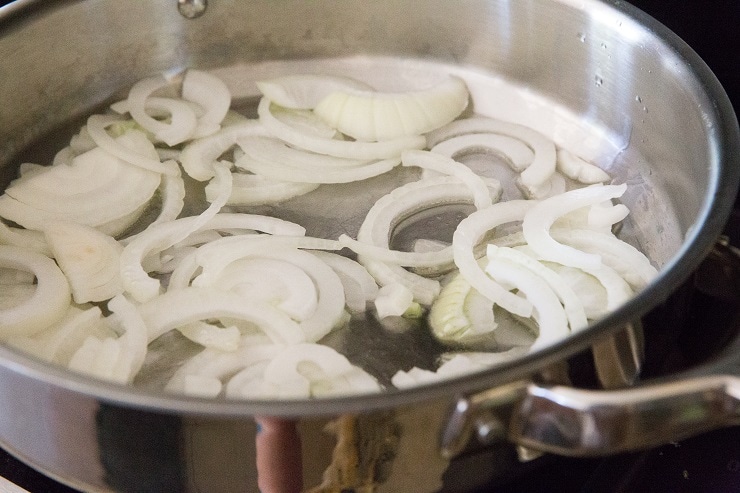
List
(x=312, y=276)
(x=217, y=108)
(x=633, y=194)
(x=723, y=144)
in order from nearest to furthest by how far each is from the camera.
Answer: (x=723, y=144) → (x=312, y=276) → (x=633, y=194) → (x=217, y=108)

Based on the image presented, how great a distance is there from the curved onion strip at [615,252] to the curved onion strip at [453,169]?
0.36 feet

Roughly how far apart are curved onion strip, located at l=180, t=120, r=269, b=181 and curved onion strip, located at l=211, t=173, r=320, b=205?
1.2 inches

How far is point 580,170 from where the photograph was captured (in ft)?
3.76

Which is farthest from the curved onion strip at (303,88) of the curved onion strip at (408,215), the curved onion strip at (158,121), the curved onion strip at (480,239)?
the curved onion strip at (480,239)

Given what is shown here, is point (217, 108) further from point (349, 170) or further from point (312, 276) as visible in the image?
point (312, 276)

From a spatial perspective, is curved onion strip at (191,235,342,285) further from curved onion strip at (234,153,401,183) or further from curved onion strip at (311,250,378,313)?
curved onion strip at (234,153,401,183)

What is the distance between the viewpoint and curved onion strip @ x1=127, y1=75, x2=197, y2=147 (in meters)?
1.18

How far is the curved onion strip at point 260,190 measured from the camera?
1.11 m

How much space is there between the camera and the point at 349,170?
113 cm

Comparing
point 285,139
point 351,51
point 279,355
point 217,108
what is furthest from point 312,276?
point 351,51

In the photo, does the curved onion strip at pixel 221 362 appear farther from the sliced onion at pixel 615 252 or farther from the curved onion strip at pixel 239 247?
the sliced onion at pixel 615 252

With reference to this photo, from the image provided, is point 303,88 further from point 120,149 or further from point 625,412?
Answer: point 625,412

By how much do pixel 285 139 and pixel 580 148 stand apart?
0.42m

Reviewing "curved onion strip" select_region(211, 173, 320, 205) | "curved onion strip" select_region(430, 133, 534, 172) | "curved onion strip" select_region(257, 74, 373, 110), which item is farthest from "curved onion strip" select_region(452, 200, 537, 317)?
"curved onion strip" select_region(257, 74, 373, 110)
